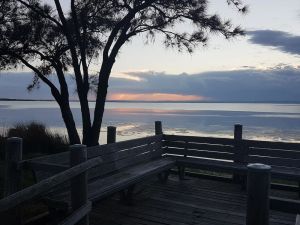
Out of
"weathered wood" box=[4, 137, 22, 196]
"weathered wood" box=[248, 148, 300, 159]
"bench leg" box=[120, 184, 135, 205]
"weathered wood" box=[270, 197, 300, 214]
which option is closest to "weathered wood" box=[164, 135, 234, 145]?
"weathered wood" box=[248, 148, 300, 159]

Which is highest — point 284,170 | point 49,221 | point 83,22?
point 83,22

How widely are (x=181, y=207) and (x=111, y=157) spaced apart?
62.1 inches

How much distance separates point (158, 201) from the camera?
23.4ft

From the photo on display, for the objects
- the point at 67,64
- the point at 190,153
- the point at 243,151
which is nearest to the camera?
the point at 243,151

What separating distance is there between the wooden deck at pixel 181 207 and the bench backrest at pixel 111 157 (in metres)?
0.66

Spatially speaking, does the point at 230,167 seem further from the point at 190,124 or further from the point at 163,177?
the point at 190,124

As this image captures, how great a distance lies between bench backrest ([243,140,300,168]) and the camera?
25.0 feet

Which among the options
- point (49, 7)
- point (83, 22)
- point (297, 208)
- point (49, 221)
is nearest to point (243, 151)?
point (49, 221)

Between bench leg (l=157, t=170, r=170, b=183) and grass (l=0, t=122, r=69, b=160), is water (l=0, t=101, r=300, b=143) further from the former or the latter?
bench leg (l=157, t=170, r=170, b=183)

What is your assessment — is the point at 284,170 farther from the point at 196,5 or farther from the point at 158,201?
the point at 196,5

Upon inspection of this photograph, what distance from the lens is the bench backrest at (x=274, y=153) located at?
7625 mm

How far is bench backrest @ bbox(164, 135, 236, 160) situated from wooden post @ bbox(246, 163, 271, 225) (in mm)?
5033

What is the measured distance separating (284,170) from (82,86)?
22.3 feet

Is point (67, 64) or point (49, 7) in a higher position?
point (49, 7)
